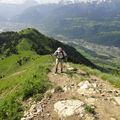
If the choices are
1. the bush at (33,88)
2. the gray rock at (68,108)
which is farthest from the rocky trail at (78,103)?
the bush at (33,88)

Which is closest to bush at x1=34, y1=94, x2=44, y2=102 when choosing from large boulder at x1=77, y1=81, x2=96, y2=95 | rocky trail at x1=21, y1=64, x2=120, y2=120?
rocky trail at x1=21, y1=64, x2=120, y2=120

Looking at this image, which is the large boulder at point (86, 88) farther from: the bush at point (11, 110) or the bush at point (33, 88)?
the bush at point (11, 110)

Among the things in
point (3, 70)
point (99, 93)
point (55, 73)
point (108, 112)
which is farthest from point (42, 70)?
point (3, 70)

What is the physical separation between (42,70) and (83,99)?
45.5 ft

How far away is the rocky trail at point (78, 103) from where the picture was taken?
25.8 metres

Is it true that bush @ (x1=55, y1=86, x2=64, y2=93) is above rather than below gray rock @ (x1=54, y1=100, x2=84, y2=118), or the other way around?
below

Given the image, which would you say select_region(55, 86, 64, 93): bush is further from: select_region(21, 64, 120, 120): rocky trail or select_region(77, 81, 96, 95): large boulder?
select_region(77, 81, 96, 95): large boulder

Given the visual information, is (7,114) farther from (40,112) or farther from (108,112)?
(108,112)

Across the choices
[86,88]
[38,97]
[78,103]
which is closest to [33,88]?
[38,97]

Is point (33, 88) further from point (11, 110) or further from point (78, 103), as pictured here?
point (78, 103)

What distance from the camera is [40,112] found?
26688 mm

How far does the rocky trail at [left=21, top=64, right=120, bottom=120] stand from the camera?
25797 mm

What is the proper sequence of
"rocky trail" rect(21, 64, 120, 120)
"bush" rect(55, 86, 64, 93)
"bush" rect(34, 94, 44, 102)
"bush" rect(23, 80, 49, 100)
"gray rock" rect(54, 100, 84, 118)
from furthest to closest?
1. "bush" rect(55, 86, 64, 93)
2. "bush" rect(23, 80, 49, 100)
3. "bush" rect(34, 94, 44, 102)
4. "gray rock" rect(54, 100, 84, 118)
5. "rocky trail" rect(21, 64, 120, 120)

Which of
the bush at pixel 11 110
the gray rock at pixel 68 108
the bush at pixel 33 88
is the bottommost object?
the bush at pixel 11 110
